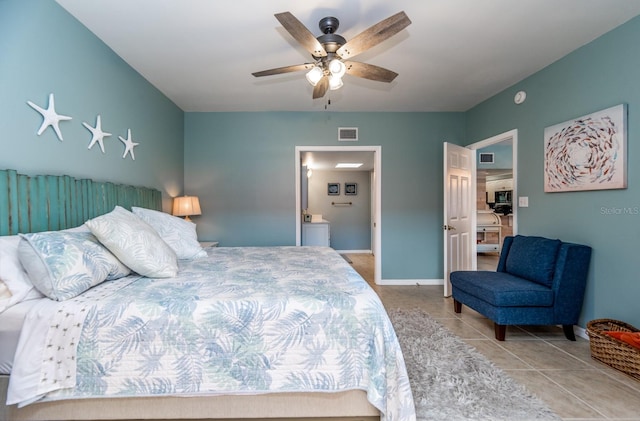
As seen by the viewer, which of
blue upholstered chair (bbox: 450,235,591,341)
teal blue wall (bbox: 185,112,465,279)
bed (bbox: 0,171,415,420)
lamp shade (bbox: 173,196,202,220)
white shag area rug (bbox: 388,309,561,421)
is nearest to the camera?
bed (bbox: 0,171,415,420)

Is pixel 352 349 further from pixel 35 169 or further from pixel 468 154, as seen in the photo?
pixel 468 154

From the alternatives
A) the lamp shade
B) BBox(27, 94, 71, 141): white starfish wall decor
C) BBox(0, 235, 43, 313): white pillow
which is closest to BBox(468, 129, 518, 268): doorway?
the lamp shade

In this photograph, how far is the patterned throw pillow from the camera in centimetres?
134

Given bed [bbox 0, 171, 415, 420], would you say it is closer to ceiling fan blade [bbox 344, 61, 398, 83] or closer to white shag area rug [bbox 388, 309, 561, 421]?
white shag area rug [bbox 388, 309, 561, 421]

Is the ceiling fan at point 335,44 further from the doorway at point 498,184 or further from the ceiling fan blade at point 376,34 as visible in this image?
the doorway at point 498,184

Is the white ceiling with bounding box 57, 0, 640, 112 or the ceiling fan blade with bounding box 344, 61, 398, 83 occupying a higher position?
the white ceiling with bounding box 57, 0, 640, 112

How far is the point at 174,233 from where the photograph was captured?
94.4 inches

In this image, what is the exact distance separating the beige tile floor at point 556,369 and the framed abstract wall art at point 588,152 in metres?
1.35

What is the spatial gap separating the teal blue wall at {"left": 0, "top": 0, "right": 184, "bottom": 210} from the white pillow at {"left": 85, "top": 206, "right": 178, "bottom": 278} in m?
0.67

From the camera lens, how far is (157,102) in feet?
11.3

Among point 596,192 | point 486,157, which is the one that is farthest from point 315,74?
point 486,157

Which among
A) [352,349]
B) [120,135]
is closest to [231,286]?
[352,349]

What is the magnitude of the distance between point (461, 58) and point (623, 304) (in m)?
2.45

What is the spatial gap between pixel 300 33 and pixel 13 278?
195 centimetres
